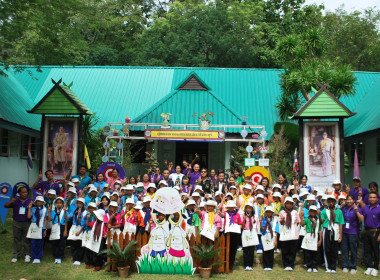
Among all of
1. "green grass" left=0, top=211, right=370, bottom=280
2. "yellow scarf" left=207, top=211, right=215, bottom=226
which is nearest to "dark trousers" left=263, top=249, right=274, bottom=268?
"green grass" left=0, top=211, right=370, bottom=280

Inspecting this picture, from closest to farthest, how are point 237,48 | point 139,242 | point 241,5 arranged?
point 139,242
point 237,48
point 241,5

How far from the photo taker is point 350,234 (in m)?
9.54

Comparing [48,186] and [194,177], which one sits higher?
[194,177]

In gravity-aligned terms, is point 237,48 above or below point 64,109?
above

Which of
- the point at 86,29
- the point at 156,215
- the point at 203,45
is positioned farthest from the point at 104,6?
the point at 156,215

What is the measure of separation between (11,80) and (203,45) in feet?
51.9

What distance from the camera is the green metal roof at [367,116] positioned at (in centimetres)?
1632

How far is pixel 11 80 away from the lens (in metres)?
20.5

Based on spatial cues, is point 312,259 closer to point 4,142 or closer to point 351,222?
point 351,222

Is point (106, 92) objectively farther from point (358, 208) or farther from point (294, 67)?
point (358, 208)

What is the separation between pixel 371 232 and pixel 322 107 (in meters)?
5.29

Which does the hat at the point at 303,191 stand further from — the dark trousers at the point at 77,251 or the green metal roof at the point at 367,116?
the green metal roof at the point at 367,116

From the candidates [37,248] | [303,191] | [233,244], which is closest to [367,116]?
[303,191]

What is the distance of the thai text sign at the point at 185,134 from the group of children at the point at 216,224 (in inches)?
205
